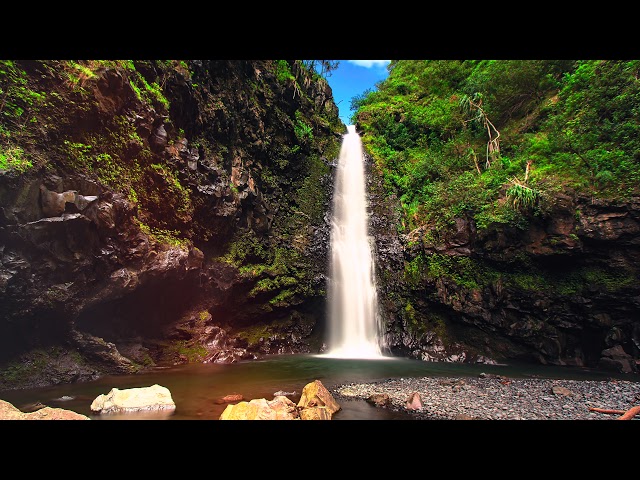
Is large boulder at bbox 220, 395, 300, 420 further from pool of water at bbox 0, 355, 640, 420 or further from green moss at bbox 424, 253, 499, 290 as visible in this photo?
green moss at bbox 424, 253, 499, 290

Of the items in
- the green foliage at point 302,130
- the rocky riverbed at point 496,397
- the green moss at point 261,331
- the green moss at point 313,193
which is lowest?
the rocky riverbed at point 496,397

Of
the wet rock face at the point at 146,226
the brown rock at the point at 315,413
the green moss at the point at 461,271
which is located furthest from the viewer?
the green moss at the point at 461,271

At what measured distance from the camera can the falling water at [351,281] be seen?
15188mm

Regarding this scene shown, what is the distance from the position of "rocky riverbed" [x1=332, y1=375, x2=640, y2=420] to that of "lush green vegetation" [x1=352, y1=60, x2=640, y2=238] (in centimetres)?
683

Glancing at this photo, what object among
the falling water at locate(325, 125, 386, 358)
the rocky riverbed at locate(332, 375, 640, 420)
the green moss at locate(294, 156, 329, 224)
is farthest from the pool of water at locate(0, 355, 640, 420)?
the green moss at locate(294, 156, 329, 224)

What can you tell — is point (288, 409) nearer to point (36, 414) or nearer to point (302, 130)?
point (36, 414)

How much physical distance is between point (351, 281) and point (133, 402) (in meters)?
11.9

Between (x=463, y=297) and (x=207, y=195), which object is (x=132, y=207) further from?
(x=463, y=297)

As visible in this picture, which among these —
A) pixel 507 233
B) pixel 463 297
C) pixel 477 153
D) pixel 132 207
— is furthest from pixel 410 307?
pixel 132 207

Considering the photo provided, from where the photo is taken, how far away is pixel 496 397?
712cm

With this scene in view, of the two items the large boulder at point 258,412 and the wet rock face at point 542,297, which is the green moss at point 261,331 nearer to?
the wet rock face at point 542,297

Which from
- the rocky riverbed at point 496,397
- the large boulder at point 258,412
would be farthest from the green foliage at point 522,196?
the large boulder at point 258,412

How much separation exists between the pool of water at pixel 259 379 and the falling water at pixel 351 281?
6.55 feet

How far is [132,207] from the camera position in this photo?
10.1 metres
